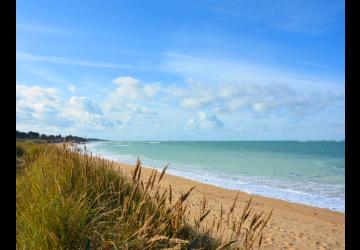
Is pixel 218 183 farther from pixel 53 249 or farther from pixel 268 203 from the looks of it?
pixel 53 249

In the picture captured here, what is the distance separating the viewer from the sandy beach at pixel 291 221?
300 inches

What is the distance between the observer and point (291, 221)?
990 cm

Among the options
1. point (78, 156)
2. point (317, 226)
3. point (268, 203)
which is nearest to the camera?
point (78, 156)

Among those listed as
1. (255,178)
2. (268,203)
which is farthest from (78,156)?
(255,178)

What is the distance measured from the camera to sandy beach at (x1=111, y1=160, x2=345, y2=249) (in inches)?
300
